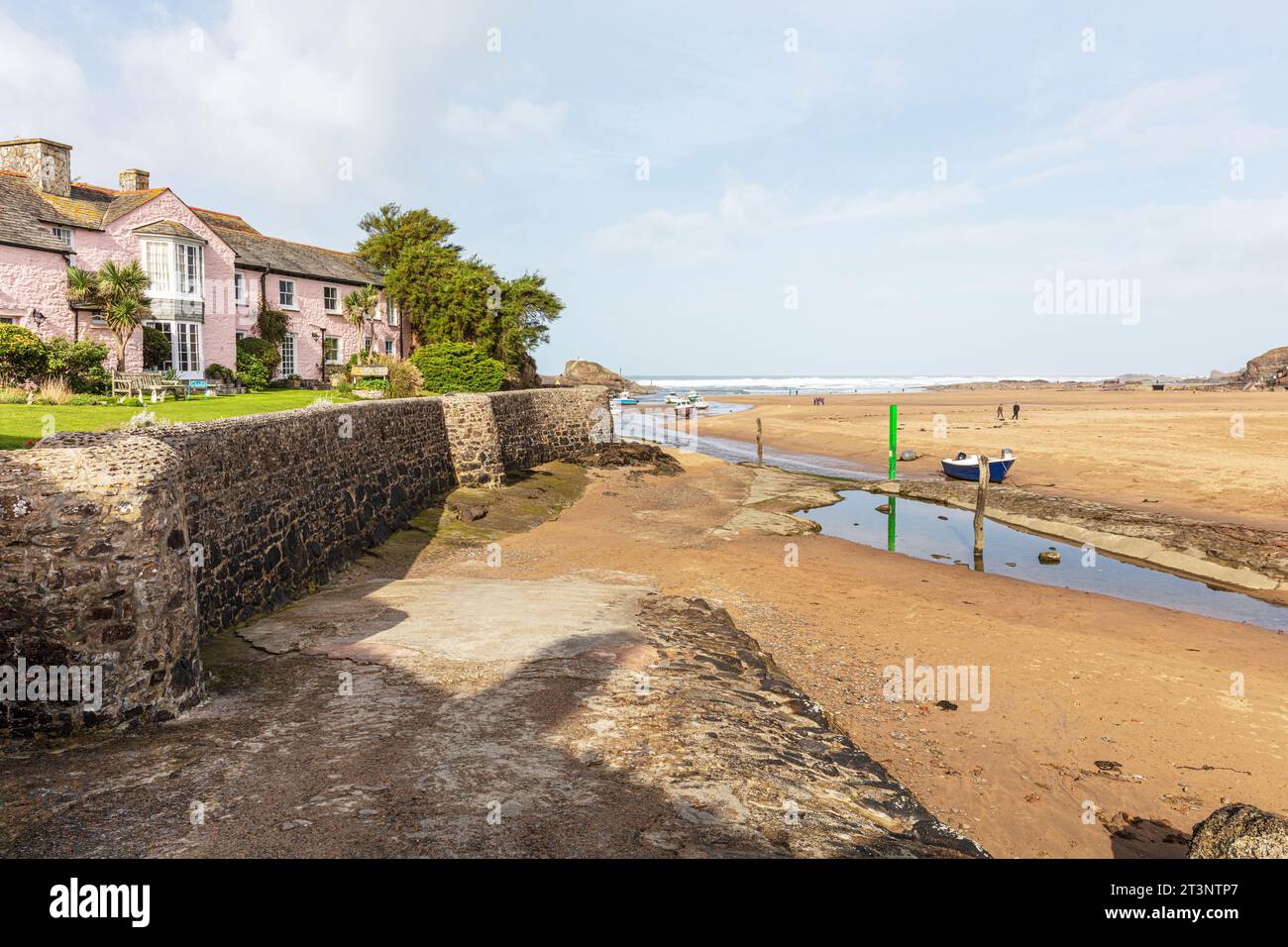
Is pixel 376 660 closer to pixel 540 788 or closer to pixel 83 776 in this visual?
pixel 83 776

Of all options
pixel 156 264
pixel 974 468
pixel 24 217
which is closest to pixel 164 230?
pixel 156 264

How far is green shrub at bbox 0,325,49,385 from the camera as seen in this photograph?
2350 centimetres

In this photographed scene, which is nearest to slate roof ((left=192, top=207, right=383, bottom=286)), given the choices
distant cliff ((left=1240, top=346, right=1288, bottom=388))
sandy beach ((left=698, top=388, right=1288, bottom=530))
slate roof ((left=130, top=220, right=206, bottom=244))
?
slate roof ((left=130, top=220, right=206, bottom=244))

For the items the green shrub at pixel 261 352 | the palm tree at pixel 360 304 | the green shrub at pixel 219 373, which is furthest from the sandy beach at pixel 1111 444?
the green shrub at pixel 219 373

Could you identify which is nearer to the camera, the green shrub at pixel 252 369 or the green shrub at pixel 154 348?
the green shrub at pixel 154 348

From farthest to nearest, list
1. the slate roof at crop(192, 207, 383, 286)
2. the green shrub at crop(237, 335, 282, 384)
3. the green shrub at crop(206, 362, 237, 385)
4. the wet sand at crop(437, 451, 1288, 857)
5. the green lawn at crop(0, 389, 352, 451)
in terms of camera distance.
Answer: the slate roof at crop(192, 207, 383, 286) → the green shrub at crop(237, 335, 282, 384) → the green shrub at crop(206, 362, 237, 385) → the green lawn at crop(0, 389, 352, 451) → the wet sand at crop(437, 451, 1288, 857)

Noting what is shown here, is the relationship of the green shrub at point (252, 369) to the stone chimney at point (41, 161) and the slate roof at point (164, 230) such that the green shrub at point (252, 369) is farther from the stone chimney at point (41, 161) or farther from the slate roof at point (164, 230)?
the stone chimney at point (41, 161)

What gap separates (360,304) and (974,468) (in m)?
34.8

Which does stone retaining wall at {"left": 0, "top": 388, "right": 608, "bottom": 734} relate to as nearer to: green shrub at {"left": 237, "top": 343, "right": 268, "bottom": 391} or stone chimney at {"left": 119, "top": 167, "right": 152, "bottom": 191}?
green shrub at {"left": 237, "top": 343, "right": 268, "bottom": 391}

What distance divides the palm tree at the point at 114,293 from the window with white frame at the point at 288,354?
10492 millimetres

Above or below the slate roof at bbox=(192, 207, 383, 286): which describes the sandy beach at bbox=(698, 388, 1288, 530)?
below

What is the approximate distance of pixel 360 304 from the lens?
4378 cm

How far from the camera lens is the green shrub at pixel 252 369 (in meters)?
36.9

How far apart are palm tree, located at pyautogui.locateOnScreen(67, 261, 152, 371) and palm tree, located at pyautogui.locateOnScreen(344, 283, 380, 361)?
13.3 meters
